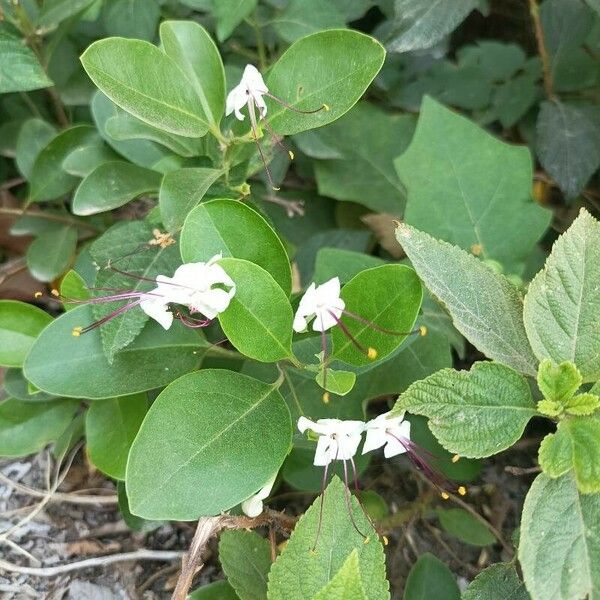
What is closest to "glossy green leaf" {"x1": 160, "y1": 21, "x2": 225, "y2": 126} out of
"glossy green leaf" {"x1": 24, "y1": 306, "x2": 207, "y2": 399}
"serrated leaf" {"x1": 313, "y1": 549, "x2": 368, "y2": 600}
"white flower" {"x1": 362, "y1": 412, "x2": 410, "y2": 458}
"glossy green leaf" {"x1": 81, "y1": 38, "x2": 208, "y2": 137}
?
"glossy green leaf" {"x1": 81, "y1": 38, "x2": 208, "y2": 137}

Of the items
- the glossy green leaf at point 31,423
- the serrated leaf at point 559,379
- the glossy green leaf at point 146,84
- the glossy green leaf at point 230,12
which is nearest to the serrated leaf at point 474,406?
the serrated leaf at point 559,379

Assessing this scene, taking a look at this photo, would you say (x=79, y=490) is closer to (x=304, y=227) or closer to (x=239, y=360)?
(x=239, y=360)

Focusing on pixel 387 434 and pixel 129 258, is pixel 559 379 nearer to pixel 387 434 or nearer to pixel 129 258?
pixel 387 434

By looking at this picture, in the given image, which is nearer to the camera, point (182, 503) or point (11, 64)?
point (182, 503)

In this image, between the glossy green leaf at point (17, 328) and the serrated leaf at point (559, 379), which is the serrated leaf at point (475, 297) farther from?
the glossy green leaf at point (17, 328)

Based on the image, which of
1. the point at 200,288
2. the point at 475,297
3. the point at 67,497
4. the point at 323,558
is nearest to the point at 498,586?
the point at 323,558

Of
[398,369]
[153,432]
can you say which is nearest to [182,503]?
[153,432]

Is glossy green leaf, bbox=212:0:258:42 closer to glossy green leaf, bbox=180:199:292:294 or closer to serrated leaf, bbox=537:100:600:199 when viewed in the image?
glossy green leaf, bbox=180:199:292:294
